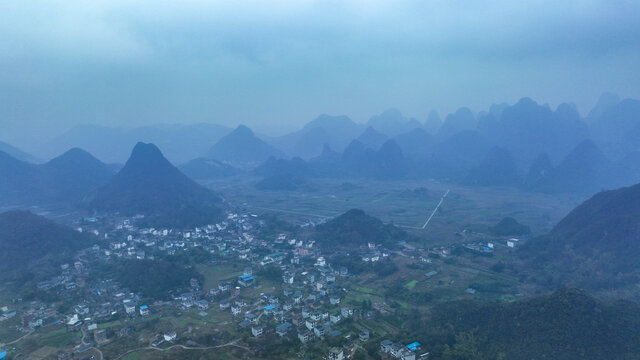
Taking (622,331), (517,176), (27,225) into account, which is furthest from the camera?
(517,176)

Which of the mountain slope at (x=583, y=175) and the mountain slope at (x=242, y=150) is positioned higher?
the mountain slope at (x=242, y=150)

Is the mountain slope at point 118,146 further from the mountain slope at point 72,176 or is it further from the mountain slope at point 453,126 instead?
the mountain slope at point 453,126

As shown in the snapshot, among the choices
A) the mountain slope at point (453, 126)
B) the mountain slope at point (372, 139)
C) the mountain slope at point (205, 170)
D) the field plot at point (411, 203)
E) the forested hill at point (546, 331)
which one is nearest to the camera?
the forested hill at point (546, 331)

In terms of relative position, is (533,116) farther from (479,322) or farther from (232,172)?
(479,322)

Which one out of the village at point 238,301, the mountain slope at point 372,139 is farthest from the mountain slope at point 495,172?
the mountain slope at point 372,139

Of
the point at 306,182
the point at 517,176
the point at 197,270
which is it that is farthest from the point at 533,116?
the point at 197,270

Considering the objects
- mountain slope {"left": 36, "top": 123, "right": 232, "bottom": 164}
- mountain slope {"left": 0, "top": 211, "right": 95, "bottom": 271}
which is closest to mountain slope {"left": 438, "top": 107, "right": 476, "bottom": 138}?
mountain slope {"left": 36, "top": 123, "right": 232, "bottom": 164}
